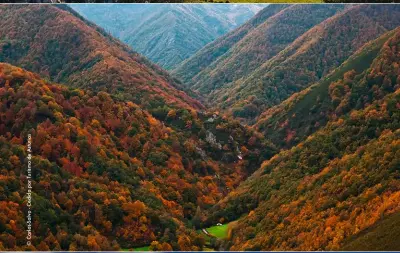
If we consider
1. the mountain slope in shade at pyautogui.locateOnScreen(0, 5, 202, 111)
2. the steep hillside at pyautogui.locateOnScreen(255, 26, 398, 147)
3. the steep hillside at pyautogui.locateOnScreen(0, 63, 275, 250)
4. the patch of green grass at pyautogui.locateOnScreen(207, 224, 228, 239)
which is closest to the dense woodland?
the steep hillside at pyautogui.locateOnScreen(0, 63, 275, 250)

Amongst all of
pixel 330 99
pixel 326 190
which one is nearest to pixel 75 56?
pixel 330 99

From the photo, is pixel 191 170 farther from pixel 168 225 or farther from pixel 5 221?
pixel 5 221

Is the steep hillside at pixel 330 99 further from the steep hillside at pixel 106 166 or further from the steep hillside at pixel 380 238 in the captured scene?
the steep hillside at pixel 380 238

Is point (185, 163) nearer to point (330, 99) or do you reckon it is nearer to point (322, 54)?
point (330, 99)

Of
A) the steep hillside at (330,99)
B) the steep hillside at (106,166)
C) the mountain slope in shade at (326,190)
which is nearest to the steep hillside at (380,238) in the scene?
the mountain slope in shade at (326,190)

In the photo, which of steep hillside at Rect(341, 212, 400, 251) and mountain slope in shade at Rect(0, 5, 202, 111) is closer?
steep hillside at Rect(341, 212, 400, 251)

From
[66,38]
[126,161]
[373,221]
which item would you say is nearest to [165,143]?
[126,161]

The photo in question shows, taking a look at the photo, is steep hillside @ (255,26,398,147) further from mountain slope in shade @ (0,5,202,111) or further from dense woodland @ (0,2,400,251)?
mountain slope in shade @ (0,5,202,111)
